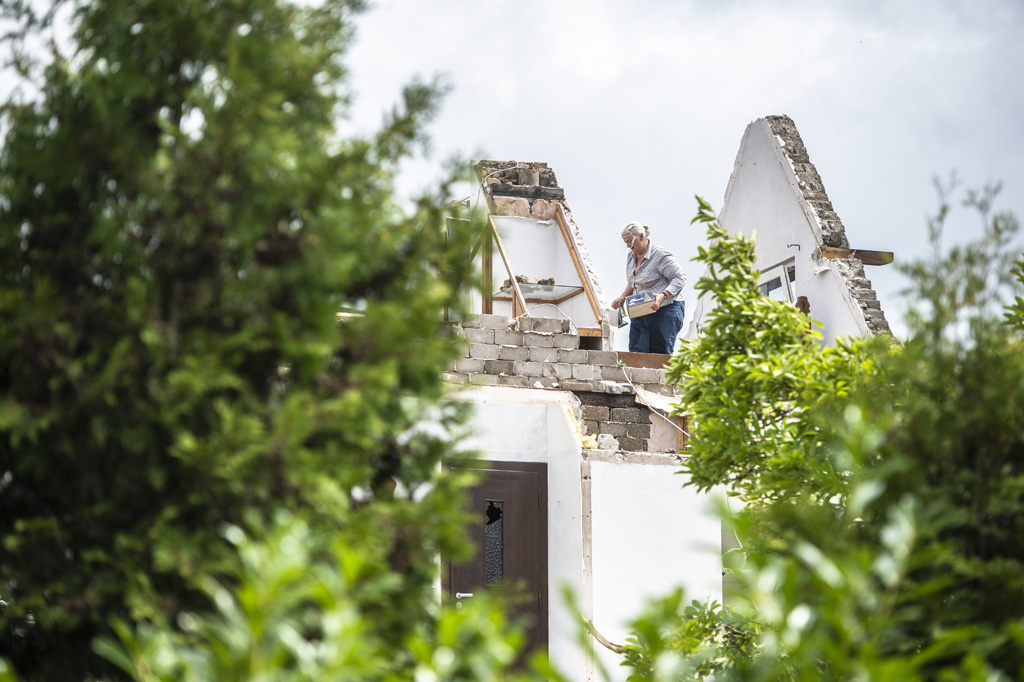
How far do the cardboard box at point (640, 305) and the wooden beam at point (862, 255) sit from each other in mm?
3451

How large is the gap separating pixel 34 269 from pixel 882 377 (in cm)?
273

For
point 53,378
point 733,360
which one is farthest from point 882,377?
point 53,378

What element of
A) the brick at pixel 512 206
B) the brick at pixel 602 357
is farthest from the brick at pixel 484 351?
the brick at pixel 512 206

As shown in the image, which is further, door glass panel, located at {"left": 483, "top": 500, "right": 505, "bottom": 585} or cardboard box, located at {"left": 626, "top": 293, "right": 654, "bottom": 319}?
cardboard box, located at {"left": 626, "top": 293, "right": 654, "bottom": 319}

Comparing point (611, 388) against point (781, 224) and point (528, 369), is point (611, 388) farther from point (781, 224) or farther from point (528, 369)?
point (781, 224)

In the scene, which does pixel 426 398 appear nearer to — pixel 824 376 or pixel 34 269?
pixel 34 269

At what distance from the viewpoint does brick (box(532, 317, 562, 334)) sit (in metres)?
10.2

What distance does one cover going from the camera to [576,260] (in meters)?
14.6

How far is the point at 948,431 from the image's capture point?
234 centimetres

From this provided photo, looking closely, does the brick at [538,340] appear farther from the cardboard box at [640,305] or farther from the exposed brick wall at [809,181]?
the exposed brick wall at [809,181]

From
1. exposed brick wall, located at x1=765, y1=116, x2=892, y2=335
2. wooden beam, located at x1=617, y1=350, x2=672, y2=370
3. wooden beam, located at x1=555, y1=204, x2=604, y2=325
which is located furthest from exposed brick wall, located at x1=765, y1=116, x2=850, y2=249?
wooden beam, located at x1=617, y1=350, x2=672, y2=370

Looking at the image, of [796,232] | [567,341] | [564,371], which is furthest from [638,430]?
[796,232]

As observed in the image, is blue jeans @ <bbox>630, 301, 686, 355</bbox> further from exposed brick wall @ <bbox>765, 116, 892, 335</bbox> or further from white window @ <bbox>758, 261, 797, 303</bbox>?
white window @ <bbox>758, 261, 797, 303</bbox>

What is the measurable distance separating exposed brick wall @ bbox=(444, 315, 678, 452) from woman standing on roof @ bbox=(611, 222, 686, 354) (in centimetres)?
117
